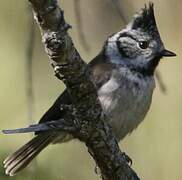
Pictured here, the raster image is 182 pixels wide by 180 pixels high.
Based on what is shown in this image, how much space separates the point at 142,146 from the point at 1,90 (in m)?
1.21

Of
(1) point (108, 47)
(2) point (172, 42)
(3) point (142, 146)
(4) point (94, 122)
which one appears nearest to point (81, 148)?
(3) point (142, 146)

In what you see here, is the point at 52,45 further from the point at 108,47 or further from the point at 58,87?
the point at 58,87

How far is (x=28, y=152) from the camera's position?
5.02m

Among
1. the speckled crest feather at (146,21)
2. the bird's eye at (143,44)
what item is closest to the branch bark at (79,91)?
the speckled crest feather at (146,21)

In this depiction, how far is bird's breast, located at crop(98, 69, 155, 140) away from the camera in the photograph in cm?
500

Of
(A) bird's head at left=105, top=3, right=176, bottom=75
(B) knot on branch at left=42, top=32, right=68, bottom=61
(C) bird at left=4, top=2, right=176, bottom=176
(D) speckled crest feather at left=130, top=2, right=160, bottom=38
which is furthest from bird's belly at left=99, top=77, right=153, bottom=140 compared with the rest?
(B) knot on branch at left=42, top=32, right=68, bottom=61

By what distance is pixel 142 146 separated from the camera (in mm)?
6031

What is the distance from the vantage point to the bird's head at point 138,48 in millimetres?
5305

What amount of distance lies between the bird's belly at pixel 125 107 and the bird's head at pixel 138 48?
0.82 ft

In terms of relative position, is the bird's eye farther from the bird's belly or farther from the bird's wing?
the bird's belly

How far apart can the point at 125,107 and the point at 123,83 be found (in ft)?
0.52

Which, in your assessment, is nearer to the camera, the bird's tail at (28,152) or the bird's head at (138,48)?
the bird's tail at (28,152)

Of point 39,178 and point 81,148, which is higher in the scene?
point 39,178

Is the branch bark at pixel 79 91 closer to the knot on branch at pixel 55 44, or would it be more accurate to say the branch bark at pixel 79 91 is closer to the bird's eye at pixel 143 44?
the knot on branch at pixel 55 44
